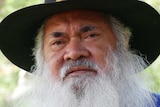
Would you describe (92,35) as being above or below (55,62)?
above

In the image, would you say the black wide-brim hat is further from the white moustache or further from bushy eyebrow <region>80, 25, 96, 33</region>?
the white moustache

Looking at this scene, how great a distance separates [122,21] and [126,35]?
9 centimetres

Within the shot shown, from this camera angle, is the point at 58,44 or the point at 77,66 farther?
the point at 58,44

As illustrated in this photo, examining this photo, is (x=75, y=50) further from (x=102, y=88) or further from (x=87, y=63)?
(x=102, y=88)

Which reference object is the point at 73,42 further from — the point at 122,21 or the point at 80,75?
the point at 122,21

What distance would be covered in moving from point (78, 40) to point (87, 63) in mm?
141

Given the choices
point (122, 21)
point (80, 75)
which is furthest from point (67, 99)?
point (122, 21)

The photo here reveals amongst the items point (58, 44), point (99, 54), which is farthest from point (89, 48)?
point (58, 44)

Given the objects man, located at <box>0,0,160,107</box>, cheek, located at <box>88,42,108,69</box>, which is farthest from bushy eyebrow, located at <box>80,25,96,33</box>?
cheek, located at <box>88,42,108,69</box>

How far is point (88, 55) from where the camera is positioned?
2.78 m

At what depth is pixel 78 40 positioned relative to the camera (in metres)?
2.80

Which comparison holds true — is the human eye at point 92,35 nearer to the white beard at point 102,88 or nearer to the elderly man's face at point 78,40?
the elderly man's face at point 78,40

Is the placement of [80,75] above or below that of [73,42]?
below

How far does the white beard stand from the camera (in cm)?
277
